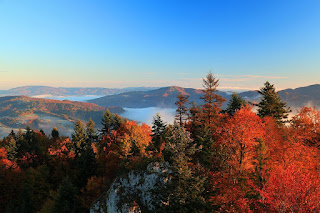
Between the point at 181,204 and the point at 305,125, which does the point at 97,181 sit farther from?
the point at 305,125

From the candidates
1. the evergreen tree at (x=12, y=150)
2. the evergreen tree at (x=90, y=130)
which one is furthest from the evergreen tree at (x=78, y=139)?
the evergreen tree at (x=12, y=150)

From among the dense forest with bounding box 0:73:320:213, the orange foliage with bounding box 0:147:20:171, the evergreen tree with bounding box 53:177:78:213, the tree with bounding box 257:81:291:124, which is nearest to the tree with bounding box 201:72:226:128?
the dense forest with bounding box 0:73:320:213

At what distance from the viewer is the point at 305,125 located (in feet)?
115

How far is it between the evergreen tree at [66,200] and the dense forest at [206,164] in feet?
0.67

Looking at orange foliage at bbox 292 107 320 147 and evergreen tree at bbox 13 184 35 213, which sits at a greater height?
orange foliage at bbox 292 107 320 147

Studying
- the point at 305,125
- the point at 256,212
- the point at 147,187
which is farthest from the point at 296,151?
the point at 147,187

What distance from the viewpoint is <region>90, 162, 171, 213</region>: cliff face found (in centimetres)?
2728

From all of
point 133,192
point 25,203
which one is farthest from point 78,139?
point 133,192

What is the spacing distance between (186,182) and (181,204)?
2.32 m

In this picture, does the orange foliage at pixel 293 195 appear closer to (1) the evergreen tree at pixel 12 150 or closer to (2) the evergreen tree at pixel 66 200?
(2) the evergreen tree at pixel 66 200

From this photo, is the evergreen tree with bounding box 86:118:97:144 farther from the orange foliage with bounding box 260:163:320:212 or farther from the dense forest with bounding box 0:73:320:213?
the orange foliage with bounding box 260:163:320:212

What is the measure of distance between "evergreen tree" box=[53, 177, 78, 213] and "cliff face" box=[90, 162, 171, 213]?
955 cm

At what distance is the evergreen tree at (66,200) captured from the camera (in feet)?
117

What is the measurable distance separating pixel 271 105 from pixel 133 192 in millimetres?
39200
